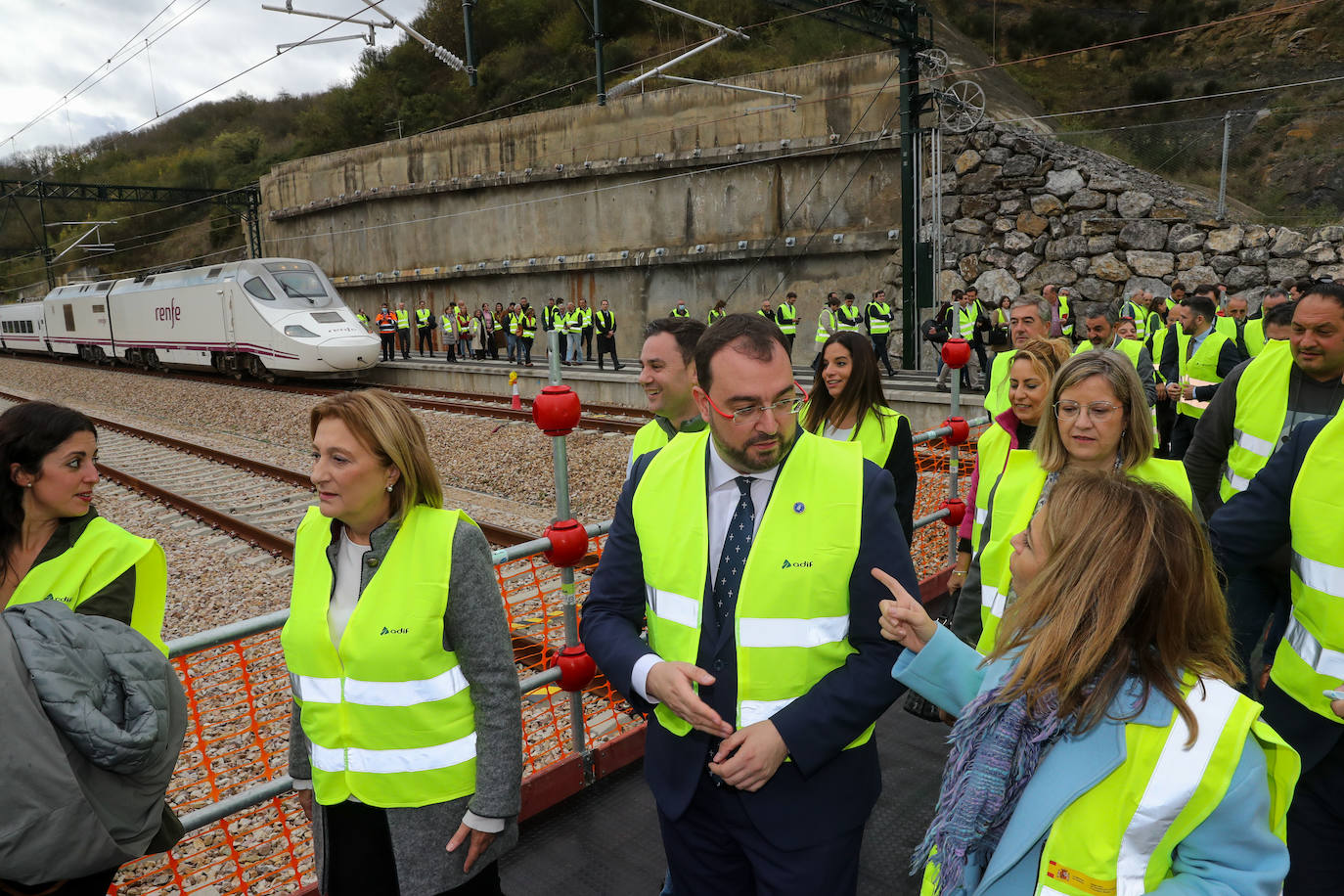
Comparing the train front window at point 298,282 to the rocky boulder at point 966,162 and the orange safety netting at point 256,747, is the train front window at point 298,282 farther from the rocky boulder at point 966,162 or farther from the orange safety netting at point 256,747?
the orange safety netting at point 256,747

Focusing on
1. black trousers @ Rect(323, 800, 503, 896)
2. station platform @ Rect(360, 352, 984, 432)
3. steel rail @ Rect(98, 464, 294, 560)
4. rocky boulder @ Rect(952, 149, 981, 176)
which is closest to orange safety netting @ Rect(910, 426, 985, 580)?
station platform @ Rect(360, 352, 984, 432)

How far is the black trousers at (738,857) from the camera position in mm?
1984

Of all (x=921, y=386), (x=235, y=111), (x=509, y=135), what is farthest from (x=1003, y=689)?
(x=235, y=111)

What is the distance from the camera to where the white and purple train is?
19.7 m

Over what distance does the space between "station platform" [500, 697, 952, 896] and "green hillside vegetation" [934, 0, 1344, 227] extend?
18326 mm

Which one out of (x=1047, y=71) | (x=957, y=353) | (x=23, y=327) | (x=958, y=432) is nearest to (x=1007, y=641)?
(x=957, y=353)

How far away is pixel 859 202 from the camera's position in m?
21.1

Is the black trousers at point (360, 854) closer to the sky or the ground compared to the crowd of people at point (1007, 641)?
closer to the ground

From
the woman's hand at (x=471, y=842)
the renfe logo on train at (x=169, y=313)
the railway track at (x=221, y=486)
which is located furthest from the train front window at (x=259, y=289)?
the woman's hand at (x=471, y=842)

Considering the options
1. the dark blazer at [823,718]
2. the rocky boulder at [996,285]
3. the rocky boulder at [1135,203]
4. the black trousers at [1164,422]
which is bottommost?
the black trousers at [1164,422]

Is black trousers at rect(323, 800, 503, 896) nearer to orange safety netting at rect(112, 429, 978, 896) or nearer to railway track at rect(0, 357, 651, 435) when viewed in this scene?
orange safety netting at rect(112, 429, 978, 896)

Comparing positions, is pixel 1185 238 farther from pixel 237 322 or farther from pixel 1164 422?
pixel 237 322

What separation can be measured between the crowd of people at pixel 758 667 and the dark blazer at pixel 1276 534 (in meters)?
0.01

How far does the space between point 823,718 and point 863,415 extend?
2.36 metres
